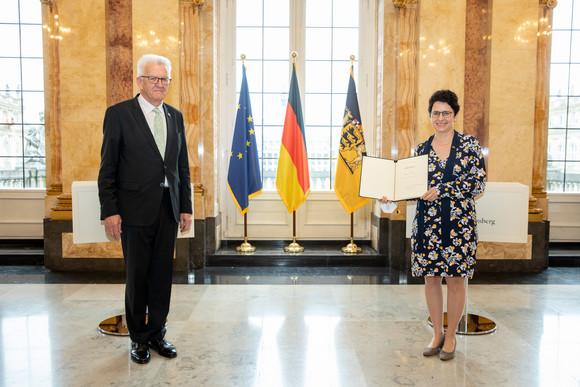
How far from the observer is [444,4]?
4.89 m

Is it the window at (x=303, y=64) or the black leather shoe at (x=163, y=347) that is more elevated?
the window at (x=303, y=64)

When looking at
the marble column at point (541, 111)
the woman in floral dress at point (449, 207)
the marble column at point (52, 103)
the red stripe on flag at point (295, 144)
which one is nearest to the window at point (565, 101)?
the marble column at point (541, 111)

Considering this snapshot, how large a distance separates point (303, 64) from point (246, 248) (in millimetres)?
2472

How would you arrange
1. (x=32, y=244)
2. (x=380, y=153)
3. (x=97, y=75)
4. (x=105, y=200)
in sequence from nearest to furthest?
(x=105, y=200), (x=97, y=75), (x=380, y=153), (x=32, y=244)

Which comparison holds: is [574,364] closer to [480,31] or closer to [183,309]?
[183,309]

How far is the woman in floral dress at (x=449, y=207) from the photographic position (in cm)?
265

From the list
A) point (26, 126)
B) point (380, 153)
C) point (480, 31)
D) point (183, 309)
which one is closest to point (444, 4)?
point (480, 31)

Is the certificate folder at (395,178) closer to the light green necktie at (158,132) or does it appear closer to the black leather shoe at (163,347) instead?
the light green necktie at (158,132)

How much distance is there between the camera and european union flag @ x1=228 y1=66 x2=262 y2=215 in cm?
539

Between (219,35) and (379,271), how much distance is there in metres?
3.44

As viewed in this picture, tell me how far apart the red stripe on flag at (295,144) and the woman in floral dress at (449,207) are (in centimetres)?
272

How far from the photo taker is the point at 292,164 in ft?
17.7

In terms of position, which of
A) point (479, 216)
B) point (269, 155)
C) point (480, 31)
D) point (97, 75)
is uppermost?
point (480, 31)

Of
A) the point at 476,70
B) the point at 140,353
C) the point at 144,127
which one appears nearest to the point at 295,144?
the point at 476,70
